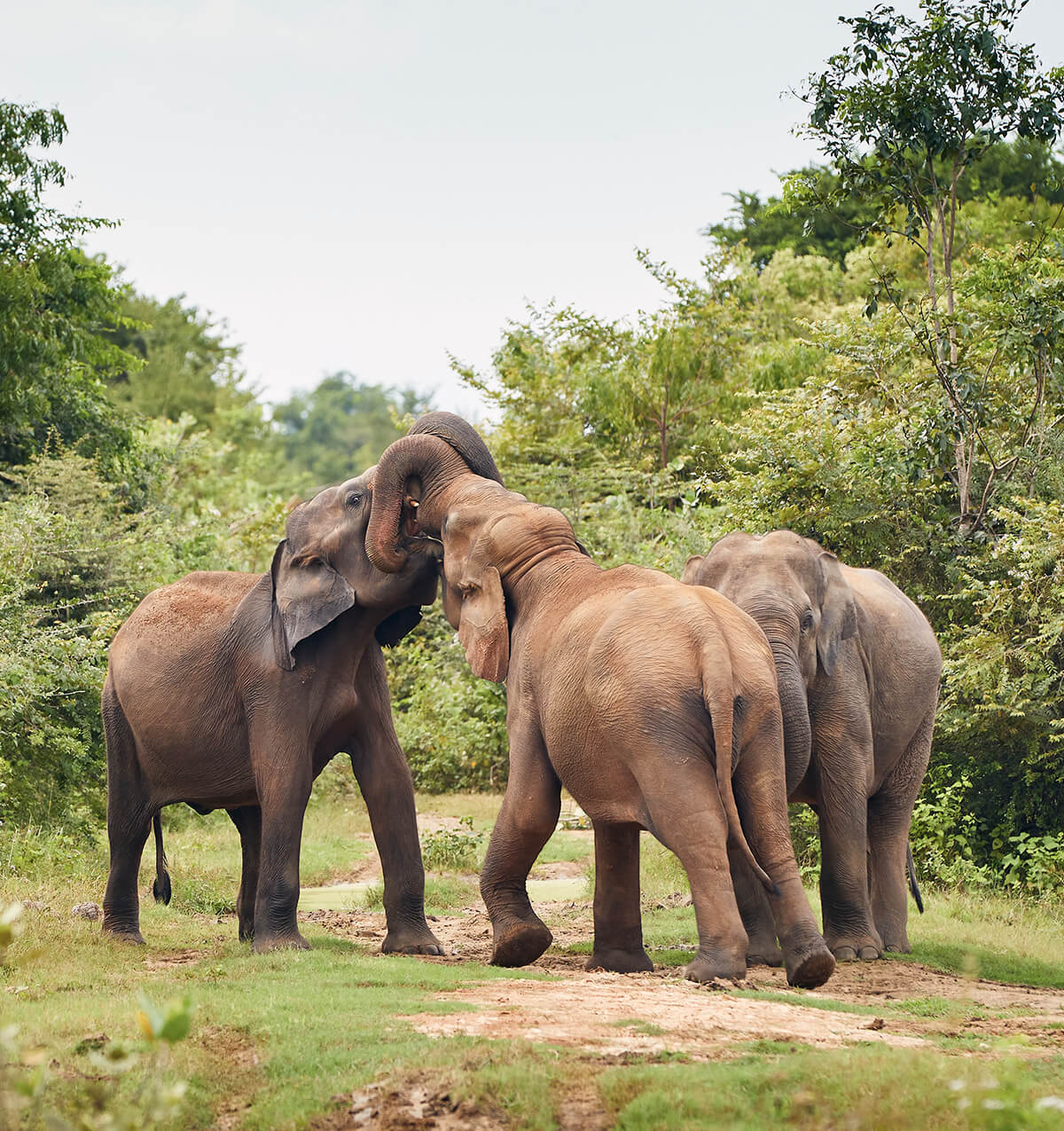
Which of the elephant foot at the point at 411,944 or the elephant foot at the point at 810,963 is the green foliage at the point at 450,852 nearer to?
the elephant foot at the point at 411,944

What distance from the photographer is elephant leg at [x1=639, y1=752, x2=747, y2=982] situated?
739 centimetres

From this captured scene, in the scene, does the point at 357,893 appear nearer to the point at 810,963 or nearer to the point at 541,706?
the point at 541,706

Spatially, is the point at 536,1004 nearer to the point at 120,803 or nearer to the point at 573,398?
the point at 120,803

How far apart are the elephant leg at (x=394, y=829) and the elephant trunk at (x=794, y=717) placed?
2.41 meters

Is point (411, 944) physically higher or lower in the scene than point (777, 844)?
lower

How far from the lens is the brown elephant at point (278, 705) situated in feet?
30.3

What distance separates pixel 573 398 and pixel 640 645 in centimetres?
1958

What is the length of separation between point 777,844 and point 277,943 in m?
3.10

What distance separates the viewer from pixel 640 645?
25.3 feet

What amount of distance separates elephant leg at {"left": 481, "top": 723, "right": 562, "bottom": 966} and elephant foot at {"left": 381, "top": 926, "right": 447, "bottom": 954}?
933 mm

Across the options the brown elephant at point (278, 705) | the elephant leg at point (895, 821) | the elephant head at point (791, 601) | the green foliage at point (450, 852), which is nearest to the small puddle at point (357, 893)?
the green foliage at point (450, 852)

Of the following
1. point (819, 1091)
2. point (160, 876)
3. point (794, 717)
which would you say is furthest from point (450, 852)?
point (819, 1091)

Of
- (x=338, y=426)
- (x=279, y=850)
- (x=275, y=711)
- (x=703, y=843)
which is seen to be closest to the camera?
(x=703, y=843)

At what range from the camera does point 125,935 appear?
32.4ft
